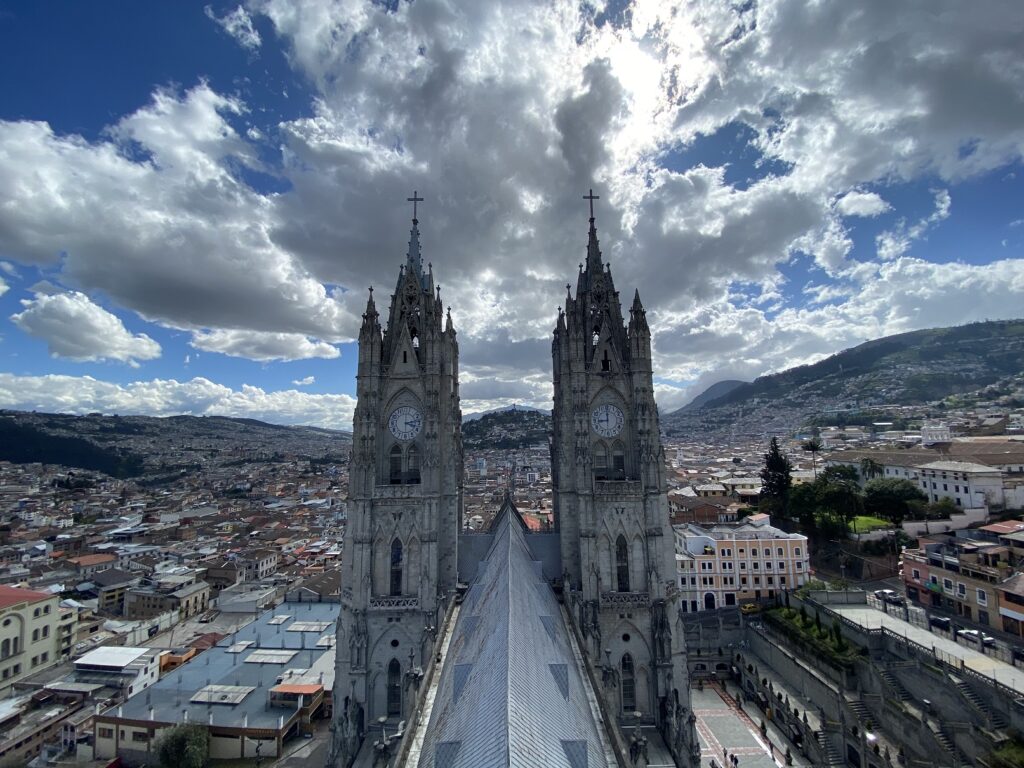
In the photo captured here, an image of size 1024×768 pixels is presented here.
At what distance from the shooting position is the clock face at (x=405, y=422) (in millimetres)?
28281

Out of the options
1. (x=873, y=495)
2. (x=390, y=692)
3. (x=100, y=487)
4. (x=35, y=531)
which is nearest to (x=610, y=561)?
(x=390, y=692)

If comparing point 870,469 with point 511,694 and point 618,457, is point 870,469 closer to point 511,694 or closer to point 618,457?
point 618,457

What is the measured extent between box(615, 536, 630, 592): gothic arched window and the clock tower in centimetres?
815

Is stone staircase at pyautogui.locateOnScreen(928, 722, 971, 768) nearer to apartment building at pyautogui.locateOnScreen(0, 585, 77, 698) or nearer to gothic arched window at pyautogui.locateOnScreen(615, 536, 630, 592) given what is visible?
gothic arched window at pyautogui.locateOnScreen(615, 536, 630, 592)

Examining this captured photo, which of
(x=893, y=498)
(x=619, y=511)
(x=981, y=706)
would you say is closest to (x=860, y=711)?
(x=981, y=706)

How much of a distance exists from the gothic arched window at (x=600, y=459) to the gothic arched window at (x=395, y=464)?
10.3 metres

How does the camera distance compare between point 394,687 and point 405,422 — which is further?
point 405,422

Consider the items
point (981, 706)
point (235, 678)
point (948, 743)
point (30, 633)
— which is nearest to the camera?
point (948, 743)

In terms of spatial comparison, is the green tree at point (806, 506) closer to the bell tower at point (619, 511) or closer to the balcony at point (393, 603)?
the bell tower at point (619, 511)

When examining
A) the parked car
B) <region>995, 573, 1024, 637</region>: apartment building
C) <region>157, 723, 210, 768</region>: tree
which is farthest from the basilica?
<region>995, 573, 1024, 637</region>: apartment building

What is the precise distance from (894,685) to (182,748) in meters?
42.4

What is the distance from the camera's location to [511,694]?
445 inches

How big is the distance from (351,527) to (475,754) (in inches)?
705

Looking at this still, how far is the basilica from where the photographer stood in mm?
24312
